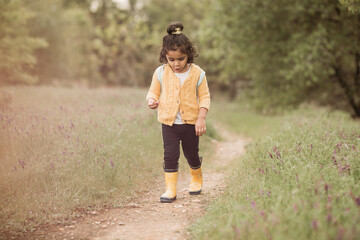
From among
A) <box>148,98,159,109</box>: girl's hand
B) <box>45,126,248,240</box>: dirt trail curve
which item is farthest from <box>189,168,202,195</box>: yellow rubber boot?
<box>148,98,159,109</box>: girl's hand

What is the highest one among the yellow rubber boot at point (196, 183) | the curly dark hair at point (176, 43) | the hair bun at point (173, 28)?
the hair bun at point (173, 28)

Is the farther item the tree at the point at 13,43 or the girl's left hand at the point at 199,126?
the tree at the point at 13,43

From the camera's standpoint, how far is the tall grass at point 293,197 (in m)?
2.60

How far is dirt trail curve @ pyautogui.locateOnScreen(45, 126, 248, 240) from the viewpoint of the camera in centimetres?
348

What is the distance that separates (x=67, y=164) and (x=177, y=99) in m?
1.81

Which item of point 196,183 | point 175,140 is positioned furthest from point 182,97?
point 196,183

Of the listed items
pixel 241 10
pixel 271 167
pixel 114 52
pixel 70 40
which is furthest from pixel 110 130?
pixel 70 40

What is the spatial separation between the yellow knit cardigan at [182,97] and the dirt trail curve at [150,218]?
1.08 m

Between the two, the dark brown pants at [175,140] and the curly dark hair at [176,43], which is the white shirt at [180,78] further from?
the curly dark hair at [176,43]

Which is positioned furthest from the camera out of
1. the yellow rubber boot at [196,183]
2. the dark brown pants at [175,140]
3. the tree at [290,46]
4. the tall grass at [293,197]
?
the tree at [290,46]

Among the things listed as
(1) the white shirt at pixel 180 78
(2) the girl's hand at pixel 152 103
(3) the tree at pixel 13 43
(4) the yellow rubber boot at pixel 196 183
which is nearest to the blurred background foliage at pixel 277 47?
(3) the tree at pixel 13 43

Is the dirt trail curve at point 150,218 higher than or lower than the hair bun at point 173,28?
lower

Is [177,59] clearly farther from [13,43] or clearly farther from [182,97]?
[13,43]

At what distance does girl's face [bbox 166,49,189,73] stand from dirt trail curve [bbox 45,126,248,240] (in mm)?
1790
